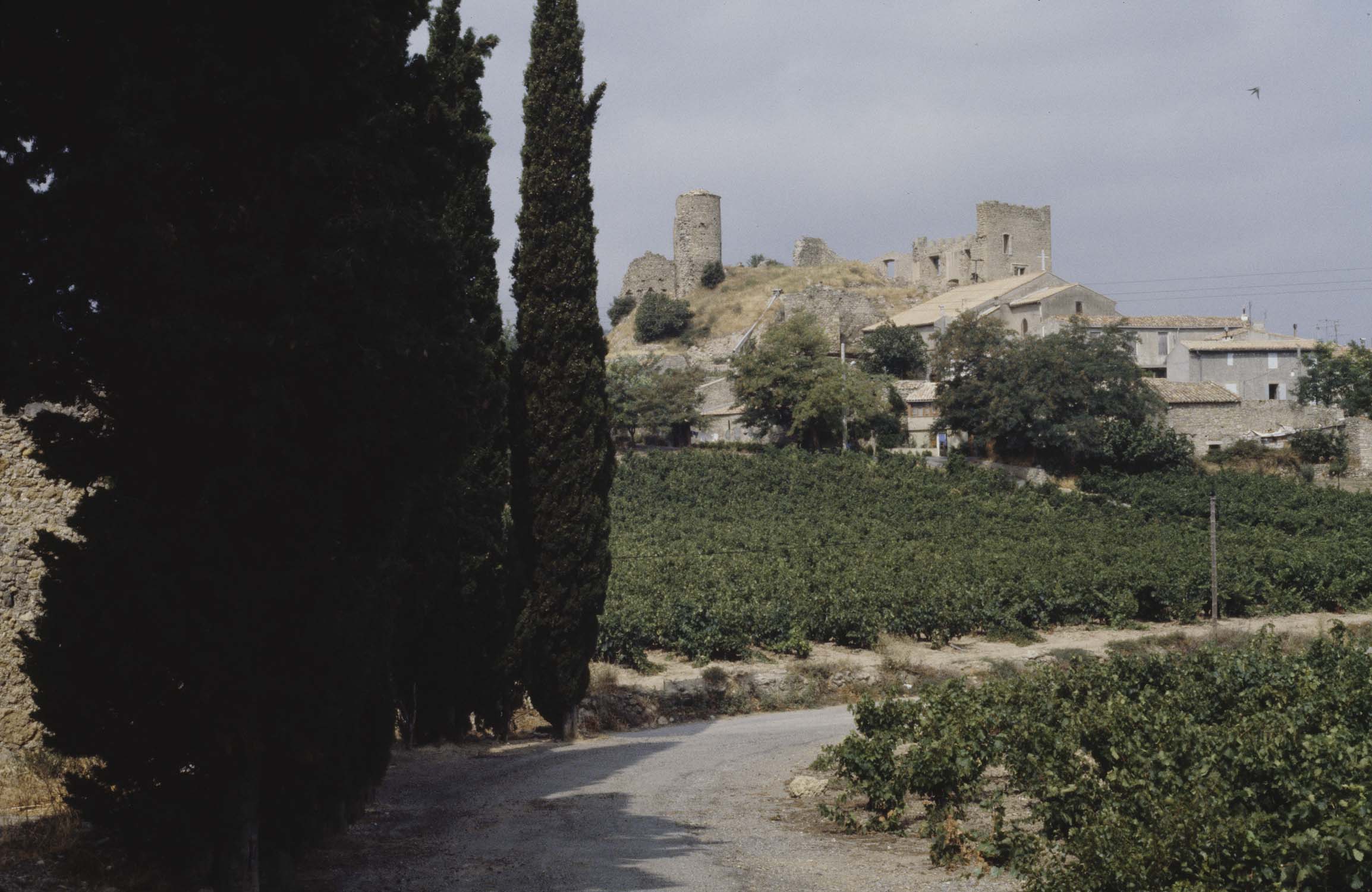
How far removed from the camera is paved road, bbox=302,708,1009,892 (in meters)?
8.02

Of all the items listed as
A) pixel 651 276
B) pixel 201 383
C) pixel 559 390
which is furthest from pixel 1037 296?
pixel 201 383

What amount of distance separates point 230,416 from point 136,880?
2.76 metres

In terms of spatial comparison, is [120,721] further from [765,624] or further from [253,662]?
[765,624]

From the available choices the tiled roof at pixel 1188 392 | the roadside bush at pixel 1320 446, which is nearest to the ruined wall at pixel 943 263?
the tiled roof at pixel 1188 392

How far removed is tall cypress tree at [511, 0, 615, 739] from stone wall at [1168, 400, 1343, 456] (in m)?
43.5

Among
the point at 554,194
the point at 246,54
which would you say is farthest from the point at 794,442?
the point at 246,54

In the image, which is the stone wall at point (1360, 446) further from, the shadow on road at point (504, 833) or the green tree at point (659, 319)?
the shadow on road at point (504, 833)

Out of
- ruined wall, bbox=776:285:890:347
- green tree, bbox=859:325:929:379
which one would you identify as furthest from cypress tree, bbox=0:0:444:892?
ruined wall, bbox=776:285:890:347

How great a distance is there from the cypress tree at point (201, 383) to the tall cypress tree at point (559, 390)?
300 inches

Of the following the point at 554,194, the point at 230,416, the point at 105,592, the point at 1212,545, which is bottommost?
the point at 1212,545

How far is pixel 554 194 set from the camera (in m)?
14.9

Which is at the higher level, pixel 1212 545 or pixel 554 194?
pixel 554 194

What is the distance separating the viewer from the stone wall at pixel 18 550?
363 inches

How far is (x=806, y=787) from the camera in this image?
11.7 meters
